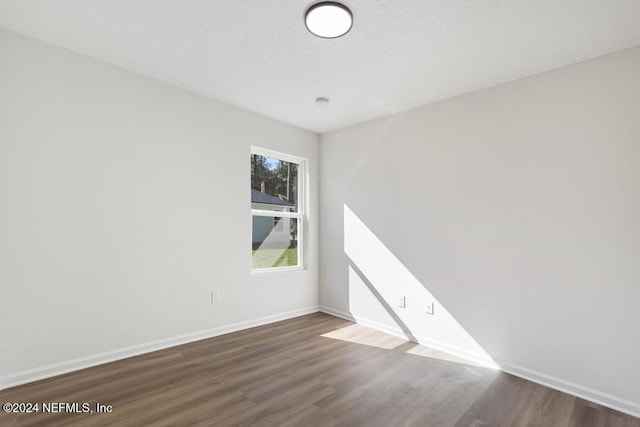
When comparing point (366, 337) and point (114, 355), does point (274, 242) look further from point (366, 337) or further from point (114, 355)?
point (114, 355)

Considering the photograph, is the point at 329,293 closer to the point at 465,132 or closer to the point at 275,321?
the point at 275,321

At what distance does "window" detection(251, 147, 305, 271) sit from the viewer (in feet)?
12.7

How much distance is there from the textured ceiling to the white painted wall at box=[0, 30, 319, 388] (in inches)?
12.9

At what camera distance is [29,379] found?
2.29 meters

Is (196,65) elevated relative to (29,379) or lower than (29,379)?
elevated

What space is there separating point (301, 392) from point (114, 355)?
1.69 m

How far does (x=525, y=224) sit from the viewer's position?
2637mm

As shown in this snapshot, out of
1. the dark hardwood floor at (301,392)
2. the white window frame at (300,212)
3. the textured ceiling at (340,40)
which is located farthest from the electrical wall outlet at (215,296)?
the textured ceiling at (340,40)

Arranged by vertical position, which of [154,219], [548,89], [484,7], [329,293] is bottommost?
[329,293]

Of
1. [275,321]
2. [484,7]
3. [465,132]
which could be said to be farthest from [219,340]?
[484,7]

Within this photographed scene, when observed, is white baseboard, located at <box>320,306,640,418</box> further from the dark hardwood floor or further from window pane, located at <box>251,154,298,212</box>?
window pane, located at <box>251,154,298,212</box>

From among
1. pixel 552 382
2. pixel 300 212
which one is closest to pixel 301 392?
pixel 552 382

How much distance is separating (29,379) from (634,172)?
15.1 ft

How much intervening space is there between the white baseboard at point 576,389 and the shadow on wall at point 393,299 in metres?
0.16
